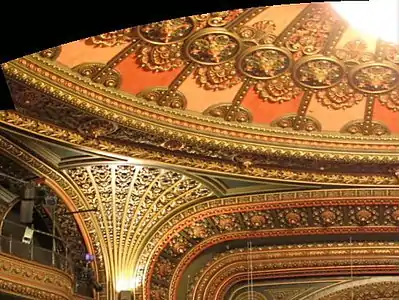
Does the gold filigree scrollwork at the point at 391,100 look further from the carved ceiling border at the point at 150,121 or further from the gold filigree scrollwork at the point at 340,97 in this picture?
the carved ceiling border at the point at 150,121

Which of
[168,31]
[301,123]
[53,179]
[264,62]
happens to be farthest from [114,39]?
[301,123]

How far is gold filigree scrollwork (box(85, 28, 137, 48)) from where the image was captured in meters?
8.68

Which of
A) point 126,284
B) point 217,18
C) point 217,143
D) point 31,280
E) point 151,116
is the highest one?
point 217,18

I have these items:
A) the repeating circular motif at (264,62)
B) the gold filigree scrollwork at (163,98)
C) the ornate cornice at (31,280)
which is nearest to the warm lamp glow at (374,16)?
the repeating circular motif at (264,62)

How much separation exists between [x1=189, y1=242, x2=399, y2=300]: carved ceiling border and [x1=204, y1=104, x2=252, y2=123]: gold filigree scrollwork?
2.66 metres

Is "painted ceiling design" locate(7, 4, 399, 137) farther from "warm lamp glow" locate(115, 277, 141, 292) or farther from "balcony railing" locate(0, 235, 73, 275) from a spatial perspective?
"warm lamp glow" locate(115, 277, 141, 292)

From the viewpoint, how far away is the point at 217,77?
9797 millimetres

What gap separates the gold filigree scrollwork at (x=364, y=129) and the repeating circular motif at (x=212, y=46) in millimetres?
2149

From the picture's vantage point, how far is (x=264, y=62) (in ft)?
31.6

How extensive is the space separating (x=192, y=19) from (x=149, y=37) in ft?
1.72

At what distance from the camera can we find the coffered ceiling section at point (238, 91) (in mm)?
8773

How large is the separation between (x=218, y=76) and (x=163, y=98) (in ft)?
2.32

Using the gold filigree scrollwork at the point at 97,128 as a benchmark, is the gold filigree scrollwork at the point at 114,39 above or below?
above

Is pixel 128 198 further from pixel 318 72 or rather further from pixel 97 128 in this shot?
pixel 318 72
